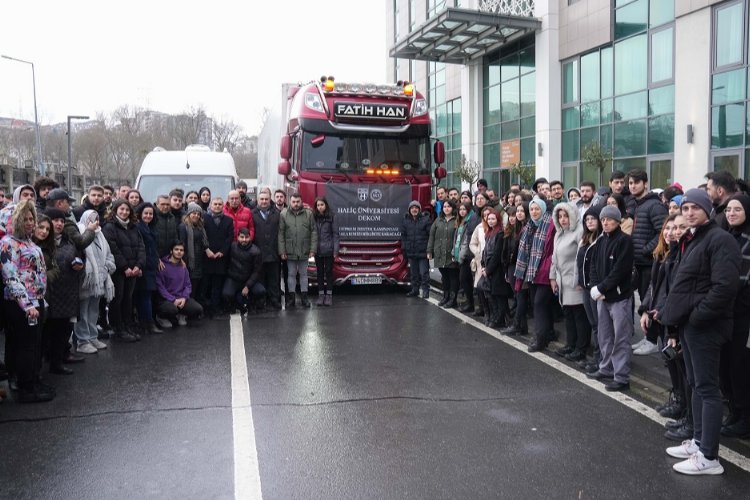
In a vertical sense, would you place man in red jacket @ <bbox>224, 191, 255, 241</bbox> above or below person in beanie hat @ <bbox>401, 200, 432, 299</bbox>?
above

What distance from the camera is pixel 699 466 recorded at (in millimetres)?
4246

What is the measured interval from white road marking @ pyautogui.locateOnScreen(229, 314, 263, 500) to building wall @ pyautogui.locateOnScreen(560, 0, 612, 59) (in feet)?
60.3

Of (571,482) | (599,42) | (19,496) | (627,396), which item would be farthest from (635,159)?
(19,496)

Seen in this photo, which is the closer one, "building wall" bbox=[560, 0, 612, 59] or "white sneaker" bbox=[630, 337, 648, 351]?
"white sneaker" bbox=[630, 337, 648, 351]

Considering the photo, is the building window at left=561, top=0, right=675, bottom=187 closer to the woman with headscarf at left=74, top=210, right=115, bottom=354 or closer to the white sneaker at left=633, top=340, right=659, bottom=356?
the white sneaker at left=633, top=340, right=659, bottom=356

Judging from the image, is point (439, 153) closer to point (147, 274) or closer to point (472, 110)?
point (147, 274)

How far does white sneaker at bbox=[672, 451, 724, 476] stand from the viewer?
4.23m

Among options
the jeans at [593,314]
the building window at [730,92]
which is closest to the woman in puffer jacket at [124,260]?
the jeans at [593,314]

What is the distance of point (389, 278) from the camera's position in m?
11.7

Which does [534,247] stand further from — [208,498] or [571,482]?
[208,498]

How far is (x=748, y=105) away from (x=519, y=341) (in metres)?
11.2

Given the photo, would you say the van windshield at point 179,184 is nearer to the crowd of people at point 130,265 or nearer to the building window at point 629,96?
the crowd of people at point 130,265

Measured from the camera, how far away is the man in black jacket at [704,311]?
4230mm

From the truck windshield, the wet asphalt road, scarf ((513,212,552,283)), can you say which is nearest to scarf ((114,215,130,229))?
the wet asphalt road
